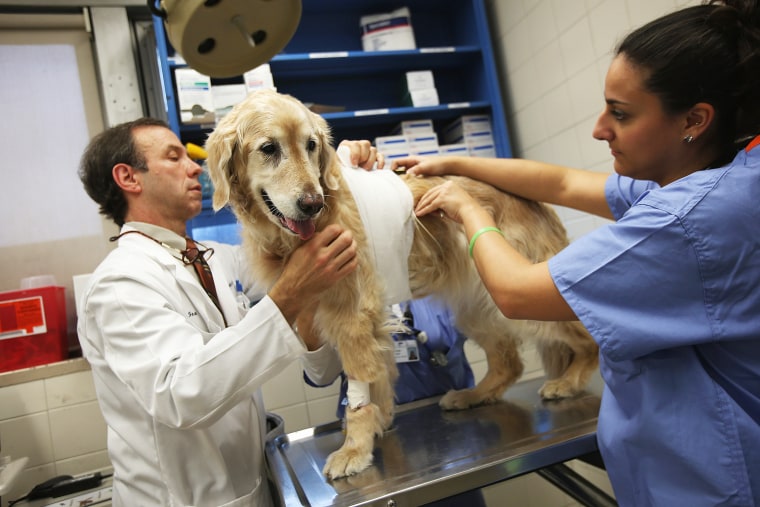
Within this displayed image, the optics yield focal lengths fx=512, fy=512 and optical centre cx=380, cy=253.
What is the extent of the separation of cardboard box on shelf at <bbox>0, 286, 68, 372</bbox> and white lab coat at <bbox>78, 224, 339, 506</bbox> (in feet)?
4.55

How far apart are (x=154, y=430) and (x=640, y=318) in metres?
1.08

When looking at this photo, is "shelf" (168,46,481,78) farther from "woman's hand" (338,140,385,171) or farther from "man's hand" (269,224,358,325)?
"man's hand" (269,224,358,325)

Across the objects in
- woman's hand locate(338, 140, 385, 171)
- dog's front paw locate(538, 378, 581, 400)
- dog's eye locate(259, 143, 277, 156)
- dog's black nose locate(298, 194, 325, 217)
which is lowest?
dog's front paw locate(538, 378, 581, 400)

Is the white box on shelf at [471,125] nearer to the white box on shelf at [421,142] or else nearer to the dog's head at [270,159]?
the white box on shelf at [421,142]

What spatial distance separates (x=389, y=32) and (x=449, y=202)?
7.02 ft

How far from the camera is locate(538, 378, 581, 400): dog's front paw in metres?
1.59

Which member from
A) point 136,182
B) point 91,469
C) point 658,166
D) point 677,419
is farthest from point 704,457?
point 91,469

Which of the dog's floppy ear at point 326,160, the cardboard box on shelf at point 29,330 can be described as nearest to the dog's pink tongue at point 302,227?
the dog's floppy ear at point 326,160

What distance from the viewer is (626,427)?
94cm

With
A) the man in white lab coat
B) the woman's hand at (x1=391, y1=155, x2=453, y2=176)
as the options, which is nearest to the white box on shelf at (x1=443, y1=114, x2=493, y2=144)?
the woman's hand at (x1=391, y1=155, x2=453, y2=176)

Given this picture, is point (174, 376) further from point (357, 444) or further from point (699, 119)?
point (699, 119)

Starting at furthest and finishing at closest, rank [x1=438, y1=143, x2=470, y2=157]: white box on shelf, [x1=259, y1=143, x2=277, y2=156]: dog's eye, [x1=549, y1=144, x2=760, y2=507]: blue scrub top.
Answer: [x1=438, y1=143, x2=470, y2=157]: white box on shelf < [x1=259, y1=143, x2=277, y2=156]: dog's eye < [x1=549, y1=144, x2=760, y2=507]: blue scrub top

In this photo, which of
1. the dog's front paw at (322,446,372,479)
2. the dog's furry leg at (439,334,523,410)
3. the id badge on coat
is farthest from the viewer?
the id badge on coat

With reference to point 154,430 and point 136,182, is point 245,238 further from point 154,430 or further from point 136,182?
point 154,430
